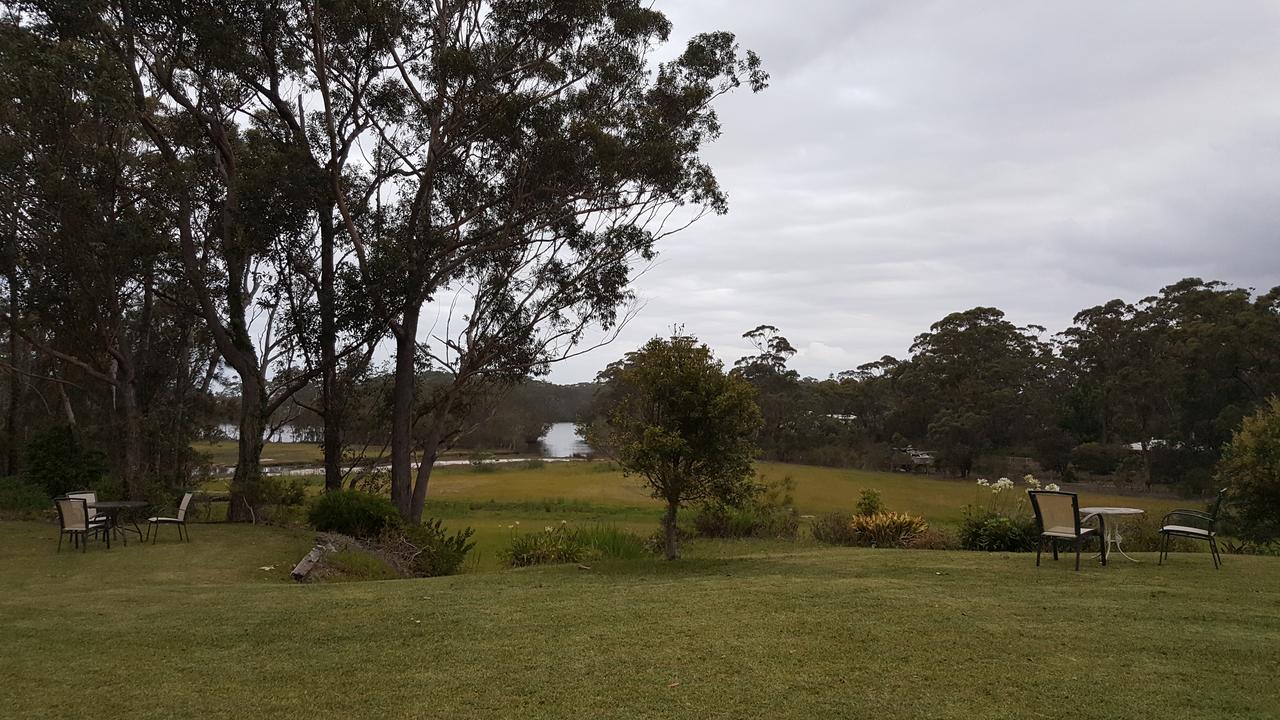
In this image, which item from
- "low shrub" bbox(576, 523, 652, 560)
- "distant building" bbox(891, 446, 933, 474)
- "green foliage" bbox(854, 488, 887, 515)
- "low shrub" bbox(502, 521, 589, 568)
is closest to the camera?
"low shrub" bbox(502, 521, 589, 568)

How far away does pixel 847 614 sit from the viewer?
563cm

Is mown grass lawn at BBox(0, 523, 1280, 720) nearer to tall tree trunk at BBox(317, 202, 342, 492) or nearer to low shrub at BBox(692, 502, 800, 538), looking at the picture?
low shrub at BBox(692, 502, 800, 538)

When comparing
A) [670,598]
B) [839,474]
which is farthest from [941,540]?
[839,474]

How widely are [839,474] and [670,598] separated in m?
33.3

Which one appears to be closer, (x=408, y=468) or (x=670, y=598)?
(x=670, y=598)

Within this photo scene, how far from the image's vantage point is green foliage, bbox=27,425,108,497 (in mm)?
17219

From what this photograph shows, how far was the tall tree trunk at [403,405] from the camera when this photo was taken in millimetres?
16078

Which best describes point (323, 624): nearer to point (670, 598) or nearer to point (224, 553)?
point (670, 598)

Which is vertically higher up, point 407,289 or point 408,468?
point 407,289

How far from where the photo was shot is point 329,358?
51.2 ft

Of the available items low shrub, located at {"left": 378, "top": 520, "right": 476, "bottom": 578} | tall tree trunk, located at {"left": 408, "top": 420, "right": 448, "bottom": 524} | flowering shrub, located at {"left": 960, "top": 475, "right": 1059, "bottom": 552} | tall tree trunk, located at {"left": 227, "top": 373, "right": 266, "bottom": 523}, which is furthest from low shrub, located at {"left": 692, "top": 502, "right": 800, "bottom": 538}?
tall tree trunk, located at {"left": 227, "top": 373, "right": 266, "bottom": 523}

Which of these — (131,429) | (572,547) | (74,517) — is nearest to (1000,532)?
(572,547)

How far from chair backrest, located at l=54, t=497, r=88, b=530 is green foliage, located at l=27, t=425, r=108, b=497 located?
27.5 feet

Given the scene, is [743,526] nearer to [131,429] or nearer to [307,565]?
[307,565]
